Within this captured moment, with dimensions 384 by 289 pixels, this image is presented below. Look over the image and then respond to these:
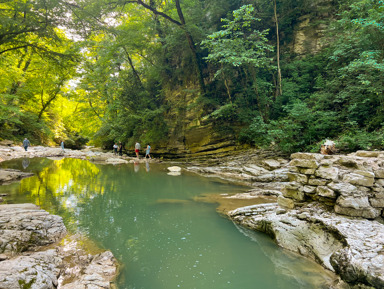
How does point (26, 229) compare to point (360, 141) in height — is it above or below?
below

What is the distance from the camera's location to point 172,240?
4.68 m

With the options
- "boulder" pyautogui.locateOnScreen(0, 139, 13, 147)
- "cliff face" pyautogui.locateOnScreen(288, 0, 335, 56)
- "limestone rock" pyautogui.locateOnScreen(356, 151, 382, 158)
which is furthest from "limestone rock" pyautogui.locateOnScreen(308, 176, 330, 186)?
"boulder" pyautogui.locateOnScreen(0, 139, 13, 147)

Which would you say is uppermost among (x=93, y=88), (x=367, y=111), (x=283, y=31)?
(x=283, y=31)

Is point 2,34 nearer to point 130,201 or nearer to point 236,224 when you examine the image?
point 130,201

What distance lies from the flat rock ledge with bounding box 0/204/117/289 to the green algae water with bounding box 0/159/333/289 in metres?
0.40

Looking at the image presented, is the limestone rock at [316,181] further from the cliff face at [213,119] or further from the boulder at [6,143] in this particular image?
the boulder at [6,143]

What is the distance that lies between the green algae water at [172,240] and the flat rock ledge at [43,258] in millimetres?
398

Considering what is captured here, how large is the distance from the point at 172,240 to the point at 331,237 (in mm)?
3448

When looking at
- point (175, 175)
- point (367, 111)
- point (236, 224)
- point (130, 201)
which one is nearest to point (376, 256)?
point (236, 224)

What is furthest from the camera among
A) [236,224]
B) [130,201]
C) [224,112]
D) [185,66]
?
[185,66]

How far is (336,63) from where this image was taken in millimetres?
11555

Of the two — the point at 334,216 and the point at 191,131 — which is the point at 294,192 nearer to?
the point at 334,216

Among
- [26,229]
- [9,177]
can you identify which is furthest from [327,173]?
[9,177]

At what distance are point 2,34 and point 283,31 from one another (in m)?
18.1
